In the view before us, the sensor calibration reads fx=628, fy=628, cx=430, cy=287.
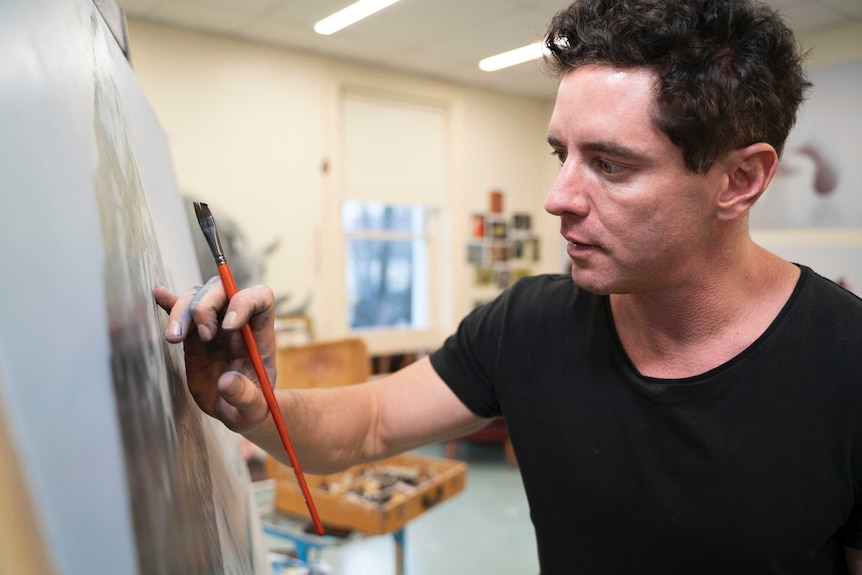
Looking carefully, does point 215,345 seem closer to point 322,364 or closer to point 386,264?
point 322,364

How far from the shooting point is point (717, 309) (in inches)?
36.2

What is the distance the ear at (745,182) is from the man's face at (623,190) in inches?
0.8

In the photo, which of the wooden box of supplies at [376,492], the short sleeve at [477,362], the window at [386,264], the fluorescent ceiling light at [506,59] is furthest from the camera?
the window at [386,264]

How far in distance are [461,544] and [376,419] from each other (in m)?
2.55

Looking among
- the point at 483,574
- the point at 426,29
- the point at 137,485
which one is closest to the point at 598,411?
the point at 137,485

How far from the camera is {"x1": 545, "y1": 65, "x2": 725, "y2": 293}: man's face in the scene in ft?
2.68

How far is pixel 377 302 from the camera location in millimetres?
5125

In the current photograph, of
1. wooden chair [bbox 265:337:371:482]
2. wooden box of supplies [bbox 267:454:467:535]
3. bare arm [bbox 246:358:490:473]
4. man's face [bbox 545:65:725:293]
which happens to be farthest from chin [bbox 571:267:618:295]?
wooden chair [bbox 265:337:371:482]

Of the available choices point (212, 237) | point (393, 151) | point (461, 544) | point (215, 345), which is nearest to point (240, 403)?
point (215, 345)

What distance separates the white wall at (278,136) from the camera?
13.0ft

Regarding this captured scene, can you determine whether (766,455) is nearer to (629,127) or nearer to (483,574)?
(629,127)

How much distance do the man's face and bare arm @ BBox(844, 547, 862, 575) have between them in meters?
0.43

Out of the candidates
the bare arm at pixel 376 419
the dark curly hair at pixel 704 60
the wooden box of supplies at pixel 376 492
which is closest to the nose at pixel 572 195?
the dark curly hair at pixel 704 60

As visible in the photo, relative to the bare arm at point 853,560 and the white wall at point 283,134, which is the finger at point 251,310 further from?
the white wall at point 283,134
